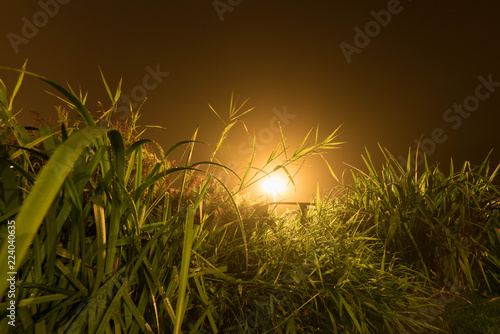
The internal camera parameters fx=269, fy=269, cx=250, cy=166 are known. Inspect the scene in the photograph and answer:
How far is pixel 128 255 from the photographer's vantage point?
27.8 inches

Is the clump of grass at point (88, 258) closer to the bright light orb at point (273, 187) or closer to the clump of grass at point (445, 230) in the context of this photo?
the bright light orb at point (273, 187)

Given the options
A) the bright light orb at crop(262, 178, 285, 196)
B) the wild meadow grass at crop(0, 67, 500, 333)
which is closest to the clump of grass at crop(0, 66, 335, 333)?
the wild meadow grass at crop(0, 67, 500, 333)

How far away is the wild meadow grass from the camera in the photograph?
0.54m

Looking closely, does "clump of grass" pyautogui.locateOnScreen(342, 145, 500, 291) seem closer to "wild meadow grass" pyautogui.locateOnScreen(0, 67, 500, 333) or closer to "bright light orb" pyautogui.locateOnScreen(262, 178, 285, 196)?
"wild meadow grass" pyautogui.locateOnScreen(0, 67, 500, 333)

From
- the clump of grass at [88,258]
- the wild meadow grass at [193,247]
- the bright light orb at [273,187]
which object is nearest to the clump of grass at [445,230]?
the wild meadow grass at [193,247]

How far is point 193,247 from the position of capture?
902 mm

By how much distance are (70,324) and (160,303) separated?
0.20 metres

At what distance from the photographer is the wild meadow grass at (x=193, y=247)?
0.54 meters

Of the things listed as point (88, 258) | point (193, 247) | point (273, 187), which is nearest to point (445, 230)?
point (273, 187)

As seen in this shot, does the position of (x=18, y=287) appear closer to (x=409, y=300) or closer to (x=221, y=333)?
(x=221, y=333)

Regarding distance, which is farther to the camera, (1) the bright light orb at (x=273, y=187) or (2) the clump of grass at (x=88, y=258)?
(1) the bright light orb at (x=273, y=187)

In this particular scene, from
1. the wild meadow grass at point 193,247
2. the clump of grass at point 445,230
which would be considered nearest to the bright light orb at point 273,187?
the wild meadow grass at point 193,247

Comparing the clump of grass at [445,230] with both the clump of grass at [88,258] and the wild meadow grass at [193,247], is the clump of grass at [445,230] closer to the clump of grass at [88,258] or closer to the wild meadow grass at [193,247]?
the wild meadow grass at [193,247]

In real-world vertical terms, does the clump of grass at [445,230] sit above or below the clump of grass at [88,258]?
below
